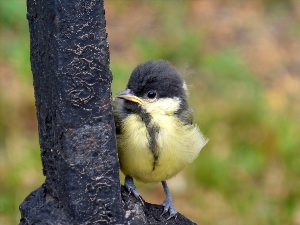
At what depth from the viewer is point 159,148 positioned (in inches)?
114

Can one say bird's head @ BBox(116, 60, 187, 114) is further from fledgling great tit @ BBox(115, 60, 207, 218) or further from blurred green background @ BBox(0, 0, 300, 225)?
blurred green background @ BBox(0, 0, 300, 225)

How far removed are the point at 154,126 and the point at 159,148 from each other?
0.10 m

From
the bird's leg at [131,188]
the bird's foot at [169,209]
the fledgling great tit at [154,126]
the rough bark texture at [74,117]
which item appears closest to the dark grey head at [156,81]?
the fledgling great tit at [154,126]

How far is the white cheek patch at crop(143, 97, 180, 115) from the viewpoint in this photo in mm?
2959

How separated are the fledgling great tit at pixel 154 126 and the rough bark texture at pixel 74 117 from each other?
0.49 meters

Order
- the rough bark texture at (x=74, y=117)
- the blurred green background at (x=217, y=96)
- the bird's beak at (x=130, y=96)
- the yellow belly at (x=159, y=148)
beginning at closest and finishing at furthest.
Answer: the rough bark texture at (x=74, y=117)
the yellow belly at (x=159, y=148)
the bird's beak at (x=130, y=96)
the blurred green background at (x=217, y=96)

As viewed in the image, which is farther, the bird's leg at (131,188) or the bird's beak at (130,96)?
the bird's beak at (130,96)

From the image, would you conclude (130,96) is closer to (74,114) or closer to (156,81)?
(156,81)

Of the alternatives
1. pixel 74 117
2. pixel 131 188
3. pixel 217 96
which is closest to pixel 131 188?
pixel 131 188

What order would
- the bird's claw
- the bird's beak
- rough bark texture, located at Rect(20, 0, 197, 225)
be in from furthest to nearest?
the bird's beak, the bird's claw, rough bark texture, located at Rect(20, 0, 197, 225)

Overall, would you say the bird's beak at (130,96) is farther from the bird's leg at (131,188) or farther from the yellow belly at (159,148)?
the bird's leg at (131,188)

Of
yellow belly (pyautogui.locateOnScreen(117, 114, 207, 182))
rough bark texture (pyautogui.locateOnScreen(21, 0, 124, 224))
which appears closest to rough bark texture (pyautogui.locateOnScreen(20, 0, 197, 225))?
rough bark texture (pyautogui.locateOnScreen(21, 0, 124, 224))

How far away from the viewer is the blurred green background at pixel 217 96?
16.1 feet

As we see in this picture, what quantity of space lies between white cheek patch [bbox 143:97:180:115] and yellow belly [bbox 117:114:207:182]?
0.02 meters
